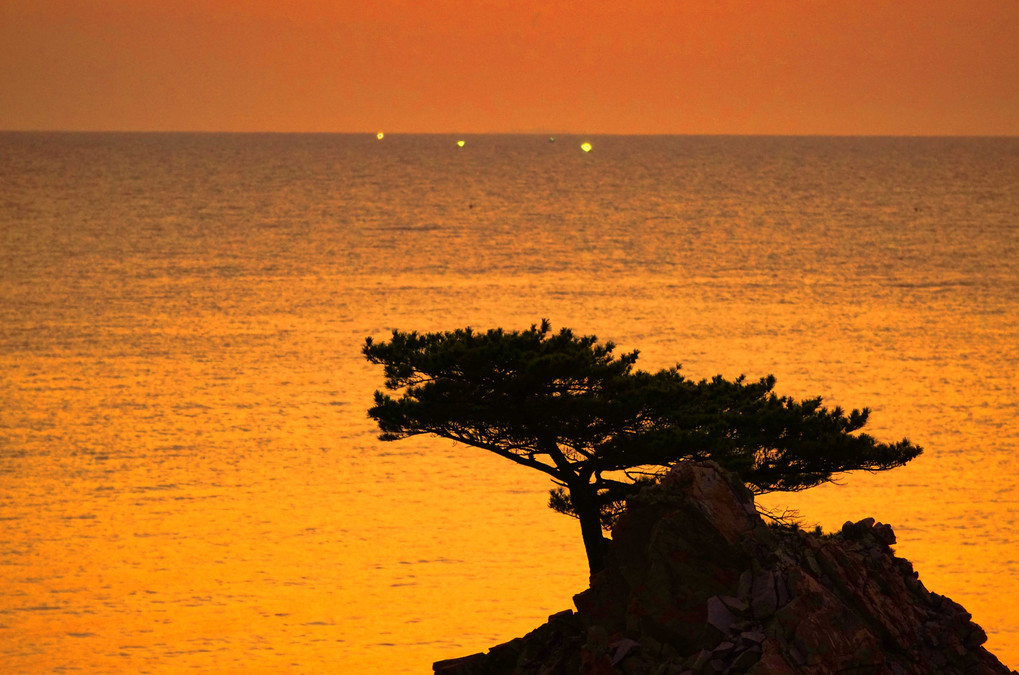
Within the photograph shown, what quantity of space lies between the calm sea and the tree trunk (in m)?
4.57

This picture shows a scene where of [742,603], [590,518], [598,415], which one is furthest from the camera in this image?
[590,518]

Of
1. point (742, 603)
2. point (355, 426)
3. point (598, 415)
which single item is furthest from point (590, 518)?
point (355, 426)

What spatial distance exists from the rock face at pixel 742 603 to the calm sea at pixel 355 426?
7485 mm

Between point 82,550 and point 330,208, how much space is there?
12131cm

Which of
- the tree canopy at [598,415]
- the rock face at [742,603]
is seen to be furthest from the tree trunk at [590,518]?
the rock face at [742,603]

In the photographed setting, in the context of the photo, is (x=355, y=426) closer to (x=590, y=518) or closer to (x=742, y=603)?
(x=590, y=518)

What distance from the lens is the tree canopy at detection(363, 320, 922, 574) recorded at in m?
22.0

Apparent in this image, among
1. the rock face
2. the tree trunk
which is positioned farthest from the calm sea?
the rock face

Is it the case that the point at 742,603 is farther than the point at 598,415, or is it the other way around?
the point at 598,415

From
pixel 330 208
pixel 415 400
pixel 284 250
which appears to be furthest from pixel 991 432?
pixel 330 208

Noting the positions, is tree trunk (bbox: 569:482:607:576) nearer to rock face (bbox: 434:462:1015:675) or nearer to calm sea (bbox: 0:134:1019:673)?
rock face (bbox: 434:462:1015:675)

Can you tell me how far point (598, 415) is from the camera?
73.0 ft

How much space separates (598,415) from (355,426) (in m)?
22.0

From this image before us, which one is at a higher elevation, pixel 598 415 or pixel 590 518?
pixel 598 415
